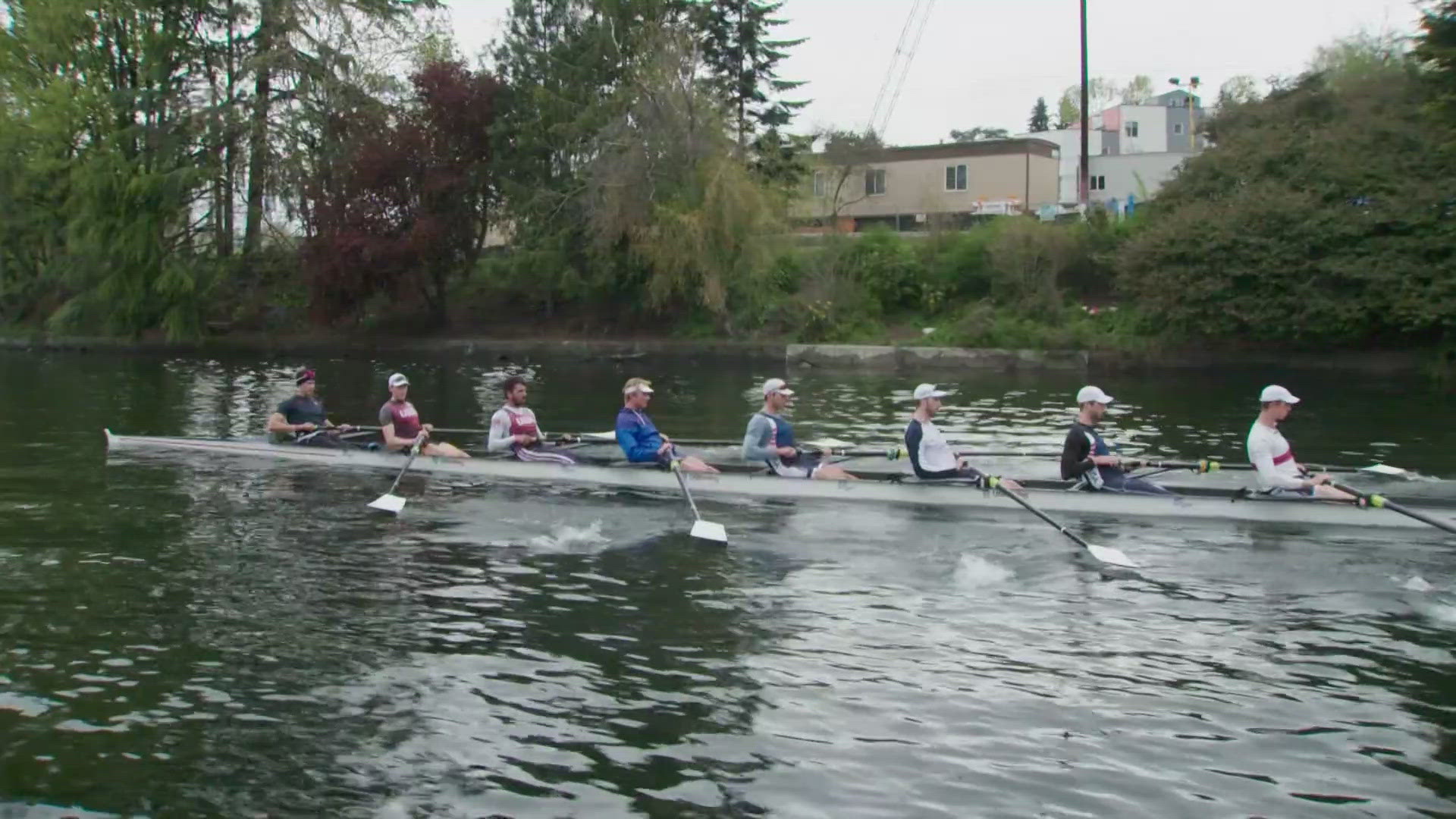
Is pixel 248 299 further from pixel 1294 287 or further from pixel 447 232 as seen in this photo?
pixel 1294 287

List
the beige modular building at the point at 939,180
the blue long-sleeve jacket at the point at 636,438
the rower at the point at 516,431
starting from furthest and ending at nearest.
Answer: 1. the beige modular building at the point at 939,180
2. the rower at the point at 516,431
3. the blue long-sleeve jacket at the point at 636,438

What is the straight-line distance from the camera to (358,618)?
10906mm

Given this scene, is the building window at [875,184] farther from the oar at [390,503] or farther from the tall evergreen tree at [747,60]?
the oar at [390,503]

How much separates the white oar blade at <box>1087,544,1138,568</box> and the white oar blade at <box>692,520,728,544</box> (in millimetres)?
3853

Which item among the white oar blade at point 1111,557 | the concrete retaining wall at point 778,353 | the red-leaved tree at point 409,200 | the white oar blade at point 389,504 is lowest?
the white oar blade at point 1111,557

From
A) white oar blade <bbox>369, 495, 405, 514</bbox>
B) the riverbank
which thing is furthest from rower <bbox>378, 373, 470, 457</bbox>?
the riverbank

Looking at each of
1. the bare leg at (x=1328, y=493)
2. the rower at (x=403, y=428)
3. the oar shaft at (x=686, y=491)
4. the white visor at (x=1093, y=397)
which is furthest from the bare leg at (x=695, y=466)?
the bare leg at (x=1328, y=493)

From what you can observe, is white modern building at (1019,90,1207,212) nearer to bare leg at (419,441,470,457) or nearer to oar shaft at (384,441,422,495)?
bare leg at (419,441,470,457)

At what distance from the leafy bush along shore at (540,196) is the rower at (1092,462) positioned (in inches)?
933

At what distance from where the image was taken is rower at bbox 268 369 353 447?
62.7 ft

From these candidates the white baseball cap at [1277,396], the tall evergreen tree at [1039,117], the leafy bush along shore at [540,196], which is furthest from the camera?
the tall evergreen tree at [1039,117]

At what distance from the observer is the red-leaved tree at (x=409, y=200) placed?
47938 mm

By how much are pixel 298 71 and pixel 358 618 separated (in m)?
40.9

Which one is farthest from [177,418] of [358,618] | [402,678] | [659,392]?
[402,678]
